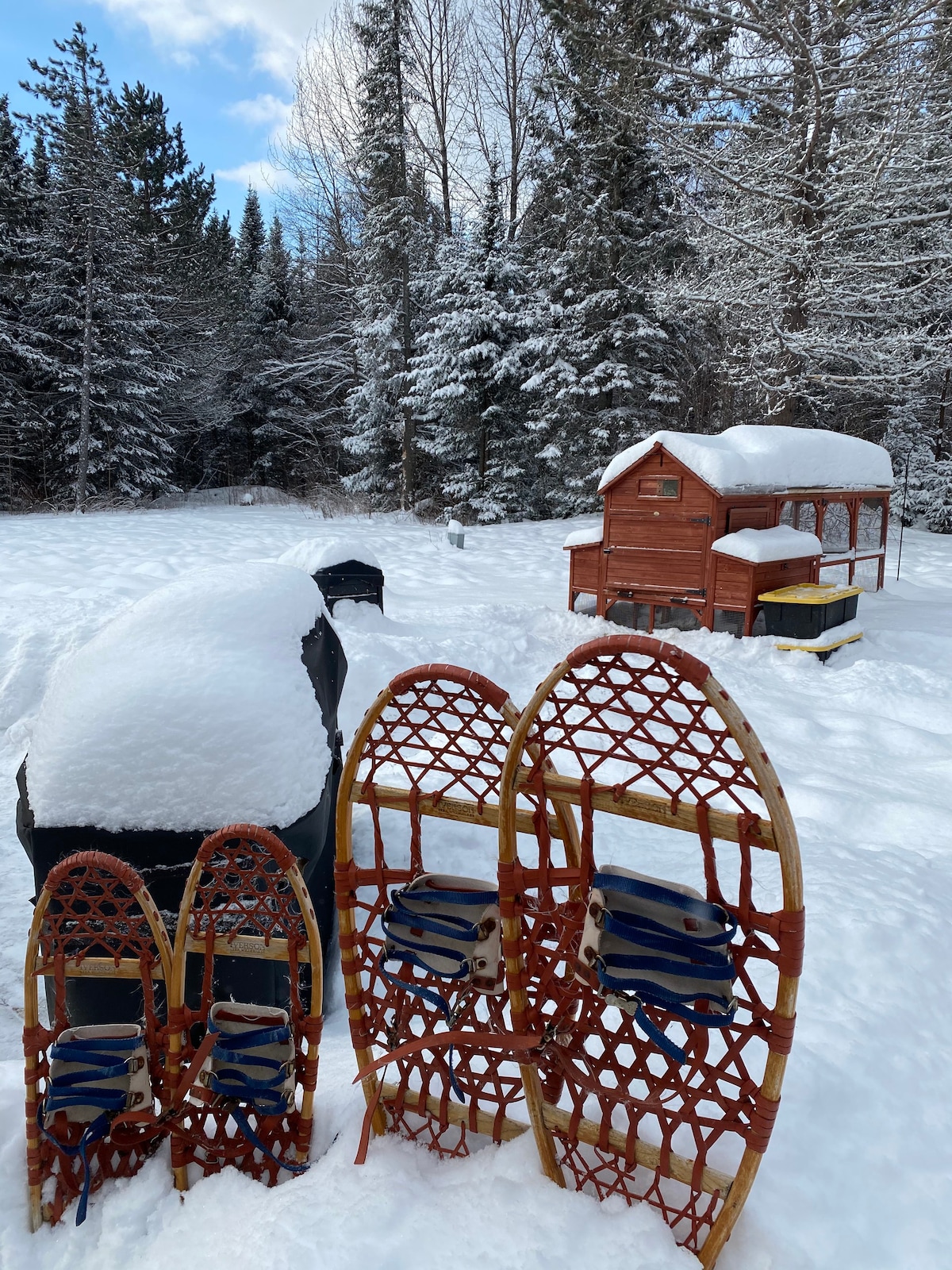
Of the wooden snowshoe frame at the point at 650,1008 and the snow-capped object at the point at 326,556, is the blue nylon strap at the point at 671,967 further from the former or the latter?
the snow-capped object at the point at 326,556

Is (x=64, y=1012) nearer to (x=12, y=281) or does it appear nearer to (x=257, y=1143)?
(x=257, y=1143)

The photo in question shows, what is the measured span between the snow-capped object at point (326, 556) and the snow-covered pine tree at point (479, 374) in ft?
38.7

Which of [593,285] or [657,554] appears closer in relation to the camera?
[657,554]

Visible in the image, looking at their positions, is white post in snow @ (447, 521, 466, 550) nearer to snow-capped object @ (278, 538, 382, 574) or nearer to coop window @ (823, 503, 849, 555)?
snow-capped object @ (278, 538, 382, 574)

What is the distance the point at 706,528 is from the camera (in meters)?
9.32

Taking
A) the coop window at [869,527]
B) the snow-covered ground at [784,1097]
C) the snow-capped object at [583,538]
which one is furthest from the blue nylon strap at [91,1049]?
the coop window at [869,527]

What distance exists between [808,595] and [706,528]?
137 cm

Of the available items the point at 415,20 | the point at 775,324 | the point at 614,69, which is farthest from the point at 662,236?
the point at 415,20

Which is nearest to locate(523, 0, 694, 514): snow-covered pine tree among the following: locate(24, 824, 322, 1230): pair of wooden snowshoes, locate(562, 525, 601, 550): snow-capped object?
locate(562, 525, 601, 550): snow-capped object

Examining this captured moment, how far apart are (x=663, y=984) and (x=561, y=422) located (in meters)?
18.6

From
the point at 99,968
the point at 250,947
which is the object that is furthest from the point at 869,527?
the point at 99,968

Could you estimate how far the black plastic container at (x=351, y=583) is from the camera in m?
7.74

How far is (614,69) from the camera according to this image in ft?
51.3

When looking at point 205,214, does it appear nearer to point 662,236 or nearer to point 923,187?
point 662,236
